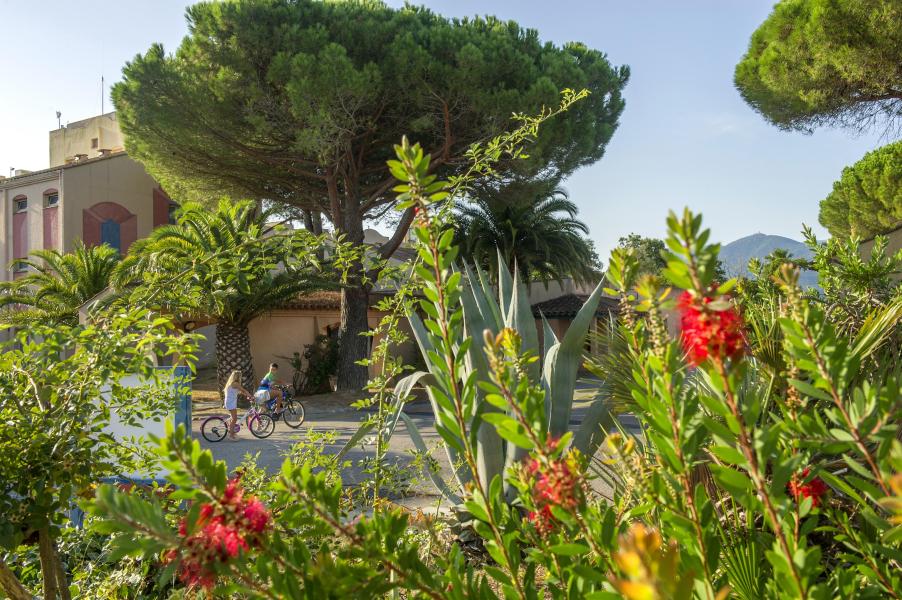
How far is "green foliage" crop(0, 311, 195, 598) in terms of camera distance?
1.89 meters

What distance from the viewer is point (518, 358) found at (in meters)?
0.87

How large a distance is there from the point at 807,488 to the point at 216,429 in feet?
38.0

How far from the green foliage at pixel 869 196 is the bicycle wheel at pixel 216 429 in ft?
54.9

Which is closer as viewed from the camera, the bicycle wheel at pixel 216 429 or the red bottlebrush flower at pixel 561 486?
the red bottlebrush flower at pixel 561 486

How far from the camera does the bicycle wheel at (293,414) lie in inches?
532

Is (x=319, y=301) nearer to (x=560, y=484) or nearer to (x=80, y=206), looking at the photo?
(x=80, y=206)

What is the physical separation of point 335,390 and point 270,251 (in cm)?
1559

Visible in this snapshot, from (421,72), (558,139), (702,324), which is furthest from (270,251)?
(558,139)

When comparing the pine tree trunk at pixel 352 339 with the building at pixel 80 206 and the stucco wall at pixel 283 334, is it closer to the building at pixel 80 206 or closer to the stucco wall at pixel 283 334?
the stucco wall at pixel 283 334

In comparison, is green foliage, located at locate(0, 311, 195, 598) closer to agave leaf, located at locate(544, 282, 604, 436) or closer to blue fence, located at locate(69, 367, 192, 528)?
blue fence, located at locate(69, 367, 192, 528)

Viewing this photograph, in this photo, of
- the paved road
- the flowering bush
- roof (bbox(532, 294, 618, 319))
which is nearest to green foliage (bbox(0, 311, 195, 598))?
the flowering bush

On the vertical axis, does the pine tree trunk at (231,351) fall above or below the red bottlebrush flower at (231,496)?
above

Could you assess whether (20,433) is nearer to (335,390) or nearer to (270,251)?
(270,251)

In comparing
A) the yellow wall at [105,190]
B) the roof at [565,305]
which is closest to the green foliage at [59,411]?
the roof at [565,305]
